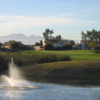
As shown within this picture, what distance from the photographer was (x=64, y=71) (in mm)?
46344

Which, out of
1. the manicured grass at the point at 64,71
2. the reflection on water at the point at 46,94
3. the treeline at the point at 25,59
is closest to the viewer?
the reflection on water at the point at 46,94

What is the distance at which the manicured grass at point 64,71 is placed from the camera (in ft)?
142

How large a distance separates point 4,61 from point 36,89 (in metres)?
22.5

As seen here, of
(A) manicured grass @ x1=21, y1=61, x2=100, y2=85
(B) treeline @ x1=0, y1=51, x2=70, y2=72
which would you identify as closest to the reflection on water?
(A) manicured grass @ x1=21, y1=61, x2=100, y2=85

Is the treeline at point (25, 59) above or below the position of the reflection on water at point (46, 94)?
above

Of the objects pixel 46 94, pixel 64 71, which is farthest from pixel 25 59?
pixel 46 94

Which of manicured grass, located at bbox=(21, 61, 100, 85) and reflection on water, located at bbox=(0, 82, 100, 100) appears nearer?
reflection on water, located at bbox=(0, 82, 100, 100)

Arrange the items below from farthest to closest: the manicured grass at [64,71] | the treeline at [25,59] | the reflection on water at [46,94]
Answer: the treeline at [25,59]
the manicured grass at [64,71]
the reflection on water at [46,94]

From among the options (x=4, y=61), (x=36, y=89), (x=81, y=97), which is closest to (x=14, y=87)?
(x=36, y=89)

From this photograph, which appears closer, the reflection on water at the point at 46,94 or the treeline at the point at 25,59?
the reflection on water at the point at 46,94

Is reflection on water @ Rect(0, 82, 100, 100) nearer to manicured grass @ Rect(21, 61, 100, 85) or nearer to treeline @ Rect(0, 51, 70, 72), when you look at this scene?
manicured grass @ Rect(21, 61, 100, 85)

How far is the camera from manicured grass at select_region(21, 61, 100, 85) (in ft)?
142

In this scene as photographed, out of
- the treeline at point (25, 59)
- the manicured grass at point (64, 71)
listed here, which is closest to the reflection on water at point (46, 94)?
the manicured grass at point (64, 71)

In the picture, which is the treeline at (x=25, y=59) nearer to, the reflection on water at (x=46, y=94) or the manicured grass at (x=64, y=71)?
the manicured grass at (x=64, y=71)
